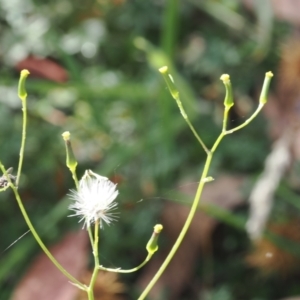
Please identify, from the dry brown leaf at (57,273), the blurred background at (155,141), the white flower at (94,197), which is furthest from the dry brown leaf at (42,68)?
the white flower at (94,197)

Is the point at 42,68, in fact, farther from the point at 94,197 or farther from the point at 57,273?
the point at 94,197

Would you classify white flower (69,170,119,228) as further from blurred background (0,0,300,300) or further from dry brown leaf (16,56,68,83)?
dry brown leaf (16,56,68,83)

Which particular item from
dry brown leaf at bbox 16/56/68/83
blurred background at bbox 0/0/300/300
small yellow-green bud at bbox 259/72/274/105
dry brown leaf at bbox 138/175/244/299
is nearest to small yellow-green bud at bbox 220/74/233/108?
small yellow-green bud at bbox 259/72/274/105

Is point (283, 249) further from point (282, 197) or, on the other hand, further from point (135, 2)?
point (135, 2)

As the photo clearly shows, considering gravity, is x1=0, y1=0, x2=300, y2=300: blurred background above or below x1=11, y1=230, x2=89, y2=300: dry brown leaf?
above

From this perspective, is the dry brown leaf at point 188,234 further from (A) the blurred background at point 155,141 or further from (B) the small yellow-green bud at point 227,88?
(B) the small yellow-green bud at point 227,88

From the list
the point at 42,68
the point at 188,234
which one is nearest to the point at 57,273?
the point at 188,234

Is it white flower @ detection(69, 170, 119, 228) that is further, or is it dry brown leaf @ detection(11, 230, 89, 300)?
dry brown leaf @ detection(11, 230, 89, 300)

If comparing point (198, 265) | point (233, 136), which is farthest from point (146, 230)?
point (233, 136)
